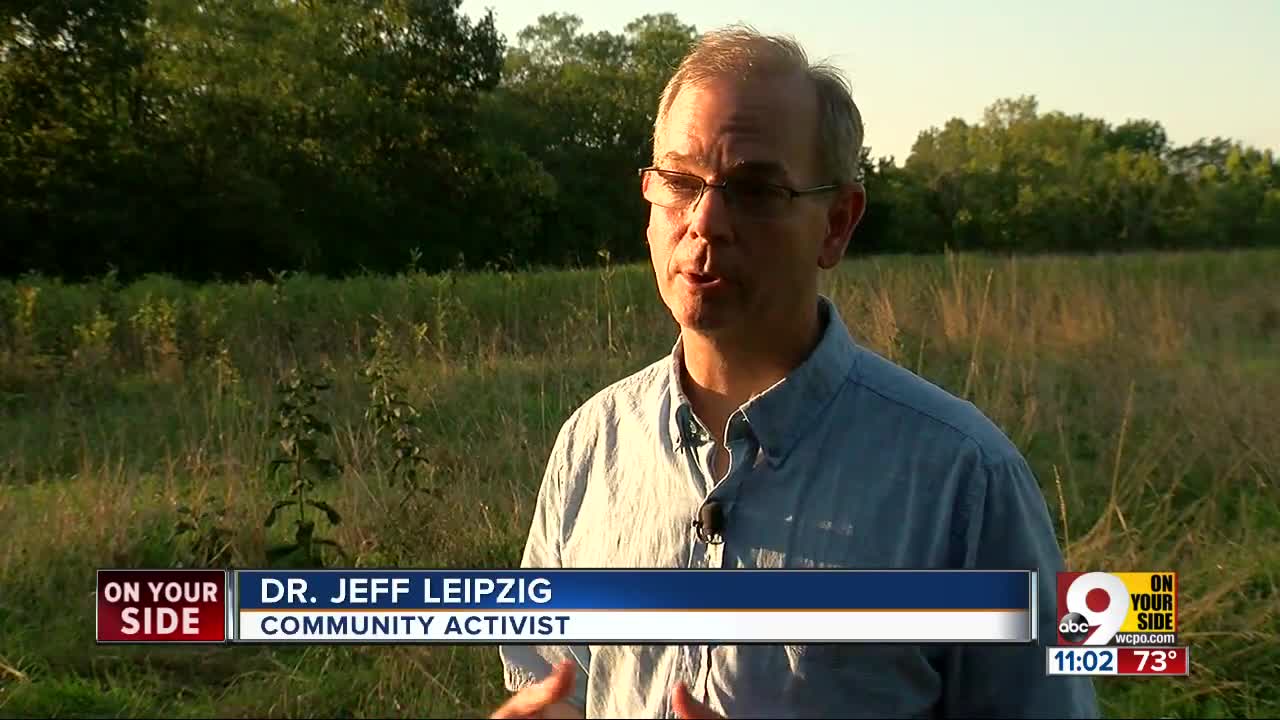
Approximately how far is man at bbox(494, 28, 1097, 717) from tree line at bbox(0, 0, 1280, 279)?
14.1 meters

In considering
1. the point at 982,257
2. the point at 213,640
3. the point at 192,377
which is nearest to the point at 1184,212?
the point at 982,257

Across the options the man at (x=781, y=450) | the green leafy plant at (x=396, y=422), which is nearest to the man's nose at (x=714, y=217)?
the man at (x=781, y=450)

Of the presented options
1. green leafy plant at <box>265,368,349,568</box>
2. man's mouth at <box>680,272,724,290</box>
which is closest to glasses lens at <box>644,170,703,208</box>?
man's mouth at <box>680,272,724,290</box>

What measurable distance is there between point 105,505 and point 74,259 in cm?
2032

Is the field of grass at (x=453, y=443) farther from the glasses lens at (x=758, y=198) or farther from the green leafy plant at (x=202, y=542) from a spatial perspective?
the glasses lens at (x=758, y=198)

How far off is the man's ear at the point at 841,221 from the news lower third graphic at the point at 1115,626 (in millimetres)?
555

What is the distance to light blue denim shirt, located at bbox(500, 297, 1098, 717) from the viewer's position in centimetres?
148

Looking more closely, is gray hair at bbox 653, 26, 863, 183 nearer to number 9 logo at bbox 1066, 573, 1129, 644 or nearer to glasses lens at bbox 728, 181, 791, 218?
glasses lens at bbox 728, 181, 791, 218

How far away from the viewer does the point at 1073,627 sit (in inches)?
71.0

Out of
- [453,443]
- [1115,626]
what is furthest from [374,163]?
[1115,626]

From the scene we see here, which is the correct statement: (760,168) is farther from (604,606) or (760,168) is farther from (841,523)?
(604,606)

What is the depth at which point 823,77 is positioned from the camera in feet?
5.38

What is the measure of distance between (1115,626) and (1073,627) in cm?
56

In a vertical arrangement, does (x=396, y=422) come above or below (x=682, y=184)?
below
